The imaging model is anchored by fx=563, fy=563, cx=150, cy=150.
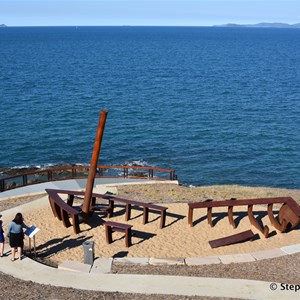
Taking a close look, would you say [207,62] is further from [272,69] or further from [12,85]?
[12,85]

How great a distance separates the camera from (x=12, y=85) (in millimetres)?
67500

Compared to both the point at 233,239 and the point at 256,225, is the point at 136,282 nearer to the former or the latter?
the point at 233,239

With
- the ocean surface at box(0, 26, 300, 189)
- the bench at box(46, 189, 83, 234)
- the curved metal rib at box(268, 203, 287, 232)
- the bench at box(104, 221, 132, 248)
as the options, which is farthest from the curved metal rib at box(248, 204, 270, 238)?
the ocean surface at box(0, 26, 300, 189)

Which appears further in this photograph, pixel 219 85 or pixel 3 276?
pixel 219 85

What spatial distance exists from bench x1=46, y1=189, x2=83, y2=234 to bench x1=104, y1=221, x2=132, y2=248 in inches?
43.8

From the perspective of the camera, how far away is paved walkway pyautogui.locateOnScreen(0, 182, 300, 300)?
12.2 m

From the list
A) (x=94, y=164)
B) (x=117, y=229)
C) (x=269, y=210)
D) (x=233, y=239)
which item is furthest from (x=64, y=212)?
(x=269, y=210)

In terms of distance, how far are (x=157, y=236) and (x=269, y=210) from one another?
3.63 metres

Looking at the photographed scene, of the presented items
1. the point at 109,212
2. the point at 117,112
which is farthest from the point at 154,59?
the point at 109,212

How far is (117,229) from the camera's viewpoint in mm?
15828

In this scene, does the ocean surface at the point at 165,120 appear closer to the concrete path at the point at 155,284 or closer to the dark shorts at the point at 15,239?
the dark shorts at the point at 15,239

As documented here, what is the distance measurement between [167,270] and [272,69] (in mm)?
82236

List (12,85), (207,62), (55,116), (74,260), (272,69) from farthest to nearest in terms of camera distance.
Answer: (207,62) < (272,69) < (12,85) < (55,116) < (74,260)

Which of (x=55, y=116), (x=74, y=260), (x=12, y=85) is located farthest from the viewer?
(x=12, y=85)
